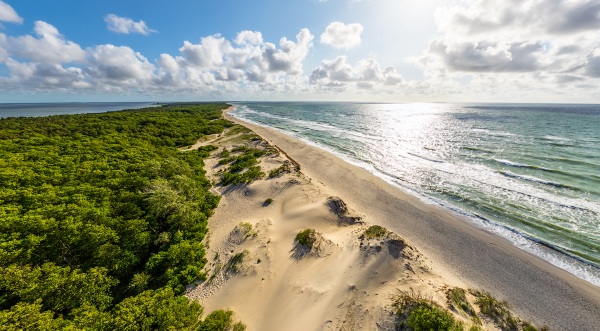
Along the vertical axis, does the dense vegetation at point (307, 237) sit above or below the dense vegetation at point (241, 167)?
below

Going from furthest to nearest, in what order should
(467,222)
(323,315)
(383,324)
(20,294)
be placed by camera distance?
(467,222) < (323,315) < (383,324) < (20,294)

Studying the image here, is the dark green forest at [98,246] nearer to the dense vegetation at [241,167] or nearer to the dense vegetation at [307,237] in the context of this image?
the dense vegetation at [241,167]

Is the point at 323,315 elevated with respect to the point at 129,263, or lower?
lower

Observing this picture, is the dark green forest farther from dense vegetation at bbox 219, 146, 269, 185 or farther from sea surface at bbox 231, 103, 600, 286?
sea surface at bbox 231, 103, 600, 286

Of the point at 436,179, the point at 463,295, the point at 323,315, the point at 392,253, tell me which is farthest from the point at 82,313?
the point at 436,179

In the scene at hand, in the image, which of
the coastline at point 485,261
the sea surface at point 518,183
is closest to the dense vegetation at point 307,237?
the coastline at point 485,261

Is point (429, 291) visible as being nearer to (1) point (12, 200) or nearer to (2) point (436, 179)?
(2) point (436, 179)
